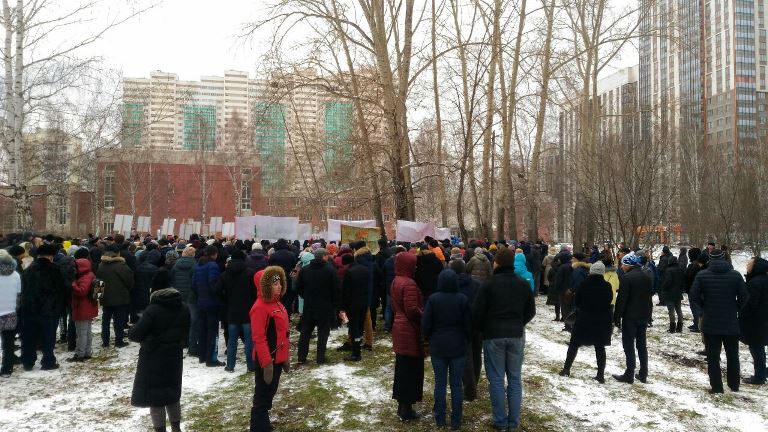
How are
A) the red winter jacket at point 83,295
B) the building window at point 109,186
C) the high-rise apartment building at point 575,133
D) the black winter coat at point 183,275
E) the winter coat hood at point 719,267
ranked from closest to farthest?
the winter coat hood at point 719,267 < the red winter jacket at point 83,295 < the black winter coat at point 183,275 < the high-rise apartment building at point 575,133 < the building window at point 109,186

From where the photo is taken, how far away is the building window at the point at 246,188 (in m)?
45.1

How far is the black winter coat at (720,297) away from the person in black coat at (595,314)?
118 cm

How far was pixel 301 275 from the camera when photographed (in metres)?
7.67

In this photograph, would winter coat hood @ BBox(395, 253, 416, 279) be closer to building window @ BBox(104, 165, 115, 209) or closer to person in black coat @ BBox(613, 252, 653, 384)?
person in black coat @ BBox(613, 252, 653, 384)

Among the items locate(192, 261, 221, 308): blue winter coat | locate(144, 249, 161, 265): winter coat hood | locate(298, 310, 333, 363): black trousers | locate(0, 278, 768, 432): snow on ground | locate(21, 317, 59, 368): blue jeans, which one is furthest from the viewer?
locate(144, 249, 161, 265): winter coat hood

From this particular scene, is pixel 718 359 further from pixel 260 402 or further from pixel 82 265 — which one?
pixel 82 265

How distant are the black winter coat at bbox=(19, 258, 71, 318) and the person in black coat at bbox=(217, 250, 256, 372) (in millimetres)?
2405

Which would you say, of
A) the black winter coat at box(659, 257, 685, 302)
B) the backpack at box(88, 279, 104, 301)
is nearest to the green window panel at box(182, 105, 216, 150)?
the backpack at box(88, 279, 104, 301)

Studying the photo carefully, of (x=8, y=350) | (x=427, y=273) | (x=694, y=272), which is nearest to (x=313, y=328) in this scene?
(x=427, y=273)

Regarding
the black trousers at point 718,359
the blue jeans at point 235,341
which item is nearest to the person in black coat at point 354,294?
the blue jeans at point 235,341

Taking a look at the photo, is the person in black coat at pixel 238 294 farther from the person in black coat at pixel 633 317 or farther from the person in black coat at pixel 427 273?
the person in black coat at pixel 633 317

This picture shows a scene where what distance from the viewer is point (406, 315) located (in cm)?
554

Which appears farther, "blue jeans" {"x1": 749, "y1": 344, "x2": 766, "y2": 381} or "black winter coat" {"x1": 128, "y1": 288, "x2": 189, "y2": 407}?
"blue jeans" {"x1": 749, "y1": 344, "x2": 766, "y2": 381}

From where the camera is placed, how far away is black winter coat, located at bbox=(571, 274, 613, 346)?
7016 millimetres
